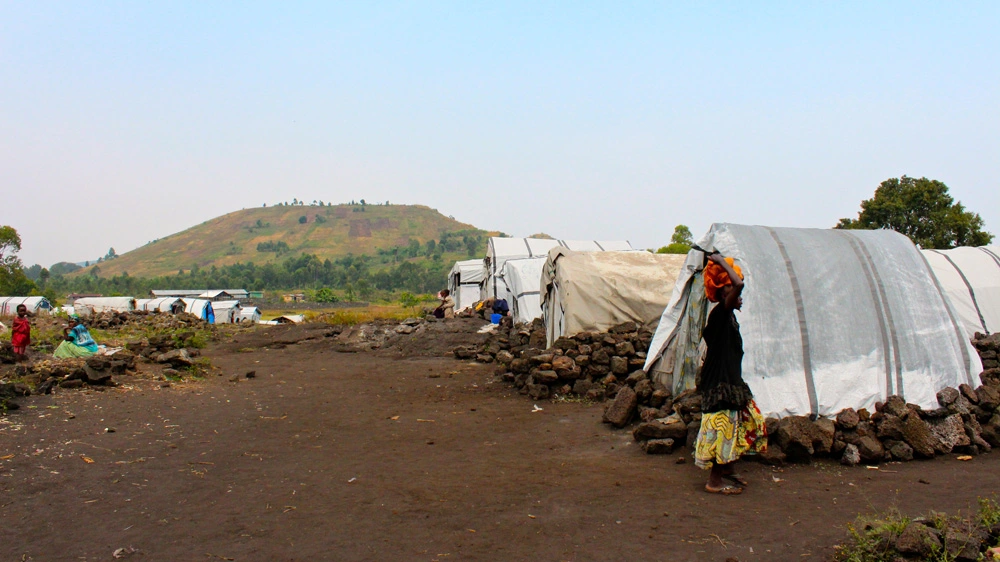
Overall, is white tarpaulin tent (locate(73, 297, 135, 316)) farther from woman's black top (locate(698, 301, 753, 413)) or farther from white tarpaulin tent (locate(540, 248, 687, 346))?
woman's black top (locate(698, 301, 753, 413))

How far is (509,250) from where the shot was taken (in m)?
26.2

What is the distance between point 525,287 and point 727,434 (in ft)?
45.7

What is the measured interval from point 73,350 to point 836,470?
1414 cm

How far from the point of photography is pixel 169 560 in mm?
4016

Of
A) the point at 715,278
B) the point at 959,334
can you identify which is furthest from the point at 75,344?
the point at 959,334

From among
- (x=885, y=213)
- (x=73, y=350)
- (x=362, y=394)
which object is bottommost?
(x=362, y=394)

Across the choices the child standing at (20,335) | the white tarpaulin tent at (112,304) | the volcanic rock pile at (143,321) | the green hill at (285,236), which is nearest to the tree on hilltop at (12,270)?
the white tarpaulin tent at (112,304)

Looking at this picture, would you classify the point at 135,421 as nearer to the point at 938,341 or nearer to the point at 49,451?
the point at 49,451

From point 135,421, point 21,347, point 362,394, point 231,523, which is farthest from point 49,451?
point 21,347

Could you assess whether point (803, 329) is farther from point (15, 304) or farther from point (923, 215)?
point (15, 304)

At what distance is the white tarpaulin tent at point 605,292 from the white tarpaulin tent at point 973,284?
14.5 ft

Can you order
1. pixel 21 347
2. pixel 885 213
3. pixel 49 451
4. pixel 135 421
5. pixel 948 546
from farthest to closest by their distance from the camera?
pixel 885 213 → pixel 21 347 → pixel 135 421 → pixel 49 451 → pixel 948 546

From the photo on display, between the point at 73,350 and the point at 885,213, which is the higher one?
the point at 885,213

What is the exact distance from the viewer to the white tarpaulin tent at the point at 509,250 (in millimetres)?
24483
